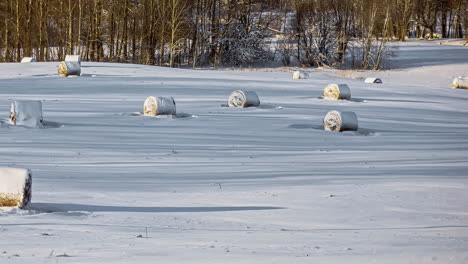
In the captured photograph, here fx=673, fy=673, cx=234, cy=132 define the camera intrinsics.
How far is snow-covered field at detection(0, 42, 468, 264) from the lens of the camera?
475 cm

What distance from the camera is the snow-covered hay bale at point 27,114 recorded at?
12.0 metres

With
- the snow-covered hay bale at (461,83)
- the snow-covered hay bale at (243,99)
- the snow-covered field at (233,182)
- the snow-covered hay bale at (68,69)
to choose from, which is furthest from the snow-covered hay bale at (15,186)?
the snow-covered hay bale at (461,83)

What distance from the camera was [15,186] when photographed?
5.77 metres

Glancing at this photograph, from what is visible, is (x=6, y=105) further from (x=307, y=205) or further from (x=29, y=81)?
(x=307, y=205)

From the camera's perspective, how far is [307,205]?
6.72m

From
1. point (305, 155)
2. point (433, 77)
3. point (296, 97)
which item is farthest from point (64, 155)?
point (433, 77)

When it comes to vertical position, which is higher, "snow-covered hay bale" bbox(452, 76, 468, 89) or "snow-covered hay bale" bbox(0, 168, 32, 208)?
"snow-covered hay bale" bbox(452, 76, 468, 89)

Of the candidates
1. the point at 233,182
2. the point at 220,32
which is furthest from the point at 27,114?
the point at 220,32

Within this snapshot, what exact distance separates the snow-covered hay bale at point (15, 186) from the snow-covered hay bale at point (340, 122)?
8166 mm

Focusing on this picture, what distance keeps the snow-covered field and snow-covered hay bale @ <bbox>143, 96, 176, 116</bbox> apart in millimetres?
210

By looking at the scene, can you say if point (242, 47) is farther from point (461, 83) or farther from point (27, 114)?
point (27, 114)

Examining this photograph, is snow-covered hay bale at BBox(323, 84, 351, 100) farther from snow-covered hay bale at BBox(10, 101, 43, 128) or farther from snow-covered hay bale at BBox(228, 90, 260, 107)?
snow-covered hay bale at BBox(10, 101, 43, 128)

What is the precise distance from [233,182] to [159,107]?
6.26m

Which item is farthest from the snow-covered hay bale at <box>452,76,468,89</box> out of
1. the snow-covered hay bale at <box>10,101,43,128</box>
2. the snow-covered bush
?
the snow-covered hay bale at <box>10,101,43,128</box>
